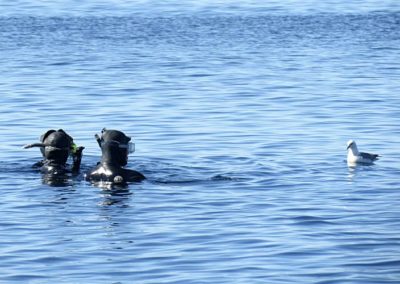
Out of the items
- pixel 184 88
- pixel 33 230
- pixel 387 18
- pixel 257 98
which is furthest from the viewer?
pixel 387 18

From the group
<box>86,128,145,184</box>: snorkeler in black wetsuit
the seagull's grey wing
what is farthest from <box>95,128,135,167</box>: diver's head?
the seagull's grey wing

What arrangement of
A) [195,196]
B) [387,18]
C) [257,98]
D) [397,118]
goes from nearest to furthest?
[195,196] < [397,118] < [257,98] < [387,18]

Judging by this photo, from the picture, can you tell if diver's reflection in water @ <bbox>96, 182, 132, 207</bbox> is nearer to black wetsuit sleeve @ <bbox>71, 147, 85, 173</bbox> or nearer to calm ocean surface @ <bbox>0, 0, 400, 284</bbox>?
calm ocean surface @ <bbox>0, 0, 400, 284</bbox>

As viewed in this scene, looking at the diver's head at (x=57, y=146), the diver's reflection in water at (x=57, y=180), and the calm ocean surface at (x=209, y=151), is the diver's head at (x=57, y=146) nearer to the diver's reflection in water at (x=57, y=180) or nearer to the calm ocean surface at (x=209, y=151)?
the diver's reflection in water at (x=57, y=180)

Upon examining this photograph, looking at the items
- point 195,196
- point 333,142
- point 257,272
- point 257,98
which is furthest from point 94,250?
point 257,98

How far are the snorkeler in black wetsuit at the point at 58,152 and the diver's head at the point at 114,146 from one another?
25.3 inches

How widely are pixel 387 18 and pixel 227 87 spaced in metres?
23.0

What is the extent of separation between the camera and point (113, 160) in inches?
922

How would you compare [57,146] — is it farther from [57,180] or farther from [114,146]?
[114,146]

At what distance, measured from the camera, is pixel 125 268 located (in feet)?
58.1

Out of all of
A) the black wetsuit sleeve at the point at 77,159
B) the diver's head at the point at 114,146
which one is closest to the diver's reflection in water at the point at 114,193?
the diver's head at the point at 114,146

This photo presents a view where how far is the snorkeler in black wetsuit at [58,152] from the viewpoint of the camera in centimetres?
2397

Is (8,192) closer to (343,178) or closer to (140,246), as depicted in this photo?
(140,246)

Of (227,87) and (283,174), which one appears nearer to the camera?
(283,174)
